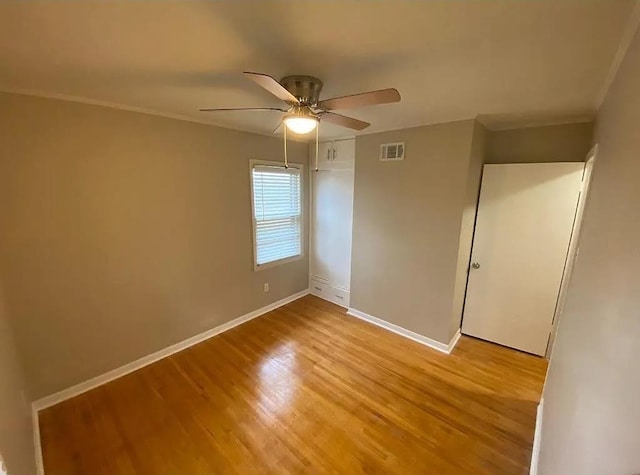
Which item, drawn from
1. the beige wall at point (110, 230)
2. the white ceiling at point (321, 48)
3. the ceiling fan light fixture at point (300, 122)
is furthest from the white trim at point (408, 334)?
the ceiling fan light fixture at point (300, 122)

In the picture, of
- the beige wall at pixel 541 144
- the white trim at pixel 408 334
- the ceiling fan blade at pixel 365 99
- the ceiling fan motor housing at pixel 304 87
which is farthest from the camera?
the white trim at pixel 408 334

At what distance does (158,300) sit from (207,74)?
2.11 metres

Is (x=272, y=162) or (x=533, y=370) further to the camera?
(x=272, y=162)

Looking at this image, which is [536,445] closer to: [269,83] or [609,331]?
[609,331]

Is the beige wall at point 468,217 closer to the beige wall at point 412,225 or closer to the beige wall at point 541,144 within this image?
the beige wall at point 412,225

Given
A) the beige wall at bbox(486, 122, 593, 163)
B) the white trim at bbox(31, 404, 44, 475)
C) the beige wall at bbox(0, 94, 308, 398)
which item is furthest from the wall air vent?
the white trim at bbox(31, 404, 44, 475)

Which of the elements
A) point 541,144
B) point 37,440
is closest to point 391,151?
point 541,144

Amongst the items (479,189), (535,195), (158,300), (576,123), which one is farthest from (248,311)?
(576,123)

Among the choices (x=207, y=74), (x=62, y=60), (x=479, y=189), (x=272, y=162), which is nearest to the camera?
(x=62, y=60)

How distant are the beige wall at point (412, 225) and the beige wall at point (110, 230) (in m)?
1.50

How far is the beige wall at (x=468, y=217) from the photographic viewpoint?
2.55m

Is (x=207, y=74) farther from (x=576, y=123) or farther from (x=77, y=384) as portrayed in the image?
(x=576, y=123)

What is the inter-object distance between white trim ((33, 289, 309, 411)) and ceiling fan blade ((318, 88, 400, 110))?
272cm

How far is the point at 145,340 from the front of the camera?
2555mm
